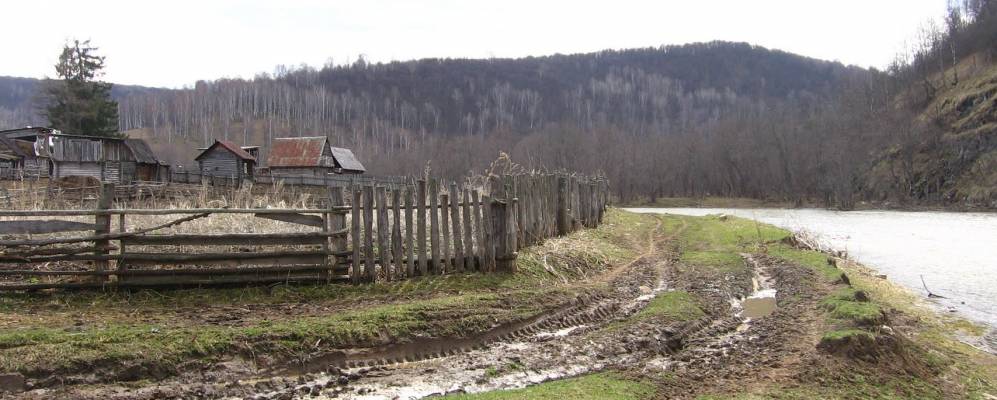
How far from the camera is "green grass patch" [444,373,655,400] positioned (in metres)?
5.33

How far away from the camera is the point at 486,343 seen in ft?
23.9

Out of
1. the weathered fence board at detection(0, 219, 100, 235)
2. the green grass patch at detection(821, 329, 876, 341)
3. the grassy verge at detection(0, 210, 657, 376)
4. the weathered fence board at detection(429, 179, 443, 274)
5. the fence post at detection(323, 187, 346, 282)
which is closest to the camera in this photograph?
the grassy verge at detection(0, 210, 657, 376)

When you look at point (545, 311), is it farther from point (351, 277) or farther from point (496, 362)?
point (351, 277)

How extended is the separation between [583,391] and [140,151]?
4632 cm

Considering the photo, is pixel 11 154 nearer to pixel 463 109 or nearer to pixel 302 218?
pixel 302 218

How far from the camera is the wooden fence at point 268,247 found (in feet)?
28.0

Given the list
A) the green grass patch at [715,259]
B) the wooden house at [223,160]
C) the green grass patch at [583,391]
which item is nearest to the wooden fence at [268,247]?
the green grass patch at [583,391]

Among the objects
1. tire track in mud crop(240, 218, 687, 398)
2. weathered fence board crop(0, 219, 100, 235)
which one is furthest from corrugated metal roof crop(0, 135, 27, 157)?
tire track in mud crop(240, 218, 687, 398)

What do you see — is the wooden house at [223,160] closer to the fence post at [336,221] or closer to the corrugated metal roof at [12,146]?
the corrugated metal roof at [12,146]

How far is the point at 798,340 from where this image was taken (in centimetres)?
725

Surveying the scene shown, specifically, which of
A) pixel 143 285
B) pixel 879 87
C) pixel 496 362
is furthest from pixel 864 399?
pixel 879 87

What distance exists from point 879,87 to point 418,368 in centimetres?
10516

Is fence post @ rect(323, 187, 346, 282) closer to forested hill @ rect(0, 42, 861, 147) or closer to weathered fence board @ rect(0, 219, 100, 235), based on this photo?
weathered fence board @ rect(0, 219, 100, 235)

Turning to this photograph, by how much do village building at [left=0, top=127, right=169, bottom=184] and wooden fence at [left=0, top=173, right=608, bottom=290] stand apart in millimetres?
33812
